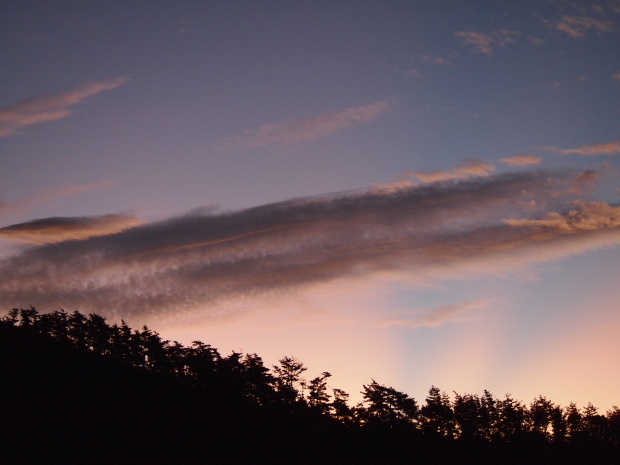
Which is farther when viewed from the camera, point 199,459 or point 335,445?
point 335,445

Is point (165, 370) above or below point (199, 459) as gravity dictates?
above

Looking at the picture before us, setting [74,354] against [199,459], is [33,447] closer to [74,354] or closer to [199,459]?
[199,459]

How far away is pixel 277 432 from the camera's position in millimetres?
88188

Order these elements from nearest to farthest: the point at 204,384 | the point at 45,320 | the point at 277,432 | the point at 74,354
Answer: the point at 277,432
the point at 204,384
the point at 74,354
the point at 45,320

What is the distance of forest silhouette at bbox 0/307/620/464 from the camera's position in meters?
72.2

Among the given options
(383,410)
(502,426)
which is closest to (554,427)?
(502,426)

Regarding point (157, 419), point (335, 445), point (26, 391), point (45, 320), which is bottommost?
point (335, 445)

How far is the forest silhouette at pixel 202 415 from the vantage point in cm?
7219

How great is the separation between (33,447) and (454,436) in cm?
9934

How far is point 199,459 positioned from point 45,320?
2694 inches

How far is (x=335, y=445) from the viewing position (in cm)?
9094

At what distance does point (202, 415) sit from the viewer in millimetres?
86625

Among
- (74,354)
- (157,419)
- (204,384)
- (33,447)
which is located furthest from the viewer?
(74,354)

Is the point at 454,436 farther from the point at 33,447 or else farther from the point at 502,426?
the point at 33,447
